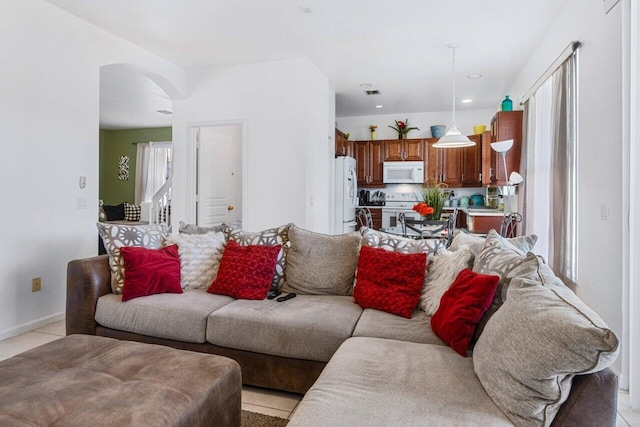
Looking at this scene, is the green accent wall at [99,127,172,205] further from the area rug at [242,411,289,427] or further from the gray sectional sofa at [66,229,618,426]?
the area rug at [242,411,289,427]

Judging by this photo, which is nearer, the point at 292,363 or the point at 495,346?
the point at 495,346

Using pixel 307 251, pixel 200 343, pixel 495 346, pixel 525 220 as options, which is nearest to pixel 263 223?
pixel 307 251

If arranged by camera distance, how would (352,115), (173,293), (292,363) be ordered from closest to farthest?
(292,363) < (173,293) < (352,115)

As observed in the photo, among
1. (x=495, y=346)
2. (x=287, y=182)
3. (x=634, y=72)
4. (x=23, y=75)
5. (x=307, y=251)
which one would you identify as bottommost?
(x=495, y=346)

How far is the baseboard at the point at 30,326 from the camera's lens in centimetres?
298

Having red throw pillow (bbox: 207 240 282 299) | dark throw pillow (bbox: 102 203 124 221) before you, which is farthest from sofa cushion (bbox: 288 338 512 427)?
dark throw pillow (bbox: 102 203 124 221)

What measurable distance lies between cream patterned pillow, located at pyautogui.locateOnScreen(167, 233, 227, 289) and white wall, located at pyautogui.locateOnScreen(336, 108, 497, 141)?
5.22 meters

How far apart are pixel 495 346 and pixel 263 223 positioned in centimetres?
357

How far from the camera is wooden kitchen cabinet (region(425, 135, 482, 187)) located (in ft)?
21.9

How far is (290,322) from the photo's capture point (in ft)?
6.79

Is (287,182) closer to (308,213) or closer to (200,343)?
(308,213)

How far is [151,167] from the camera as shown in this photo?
333 inches

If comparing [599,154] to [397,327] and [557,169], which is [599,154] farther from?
[397,327]

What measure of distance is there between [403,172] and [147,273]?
5401mm
